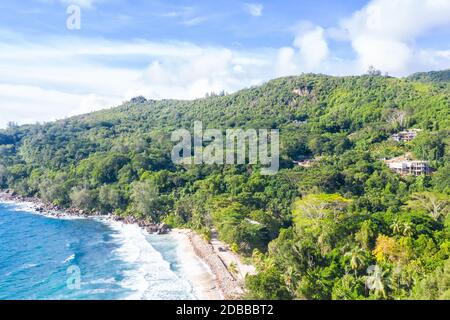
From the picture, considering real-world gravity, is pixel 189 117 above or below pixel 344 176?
above

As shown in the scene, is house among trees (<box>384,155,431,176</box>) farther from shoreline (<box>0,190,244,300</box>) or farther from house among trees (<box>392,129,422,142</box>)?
shoreline (<box>0,190,244,300</box>)

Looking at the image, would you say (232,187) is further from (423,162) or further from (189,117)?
(189,117)

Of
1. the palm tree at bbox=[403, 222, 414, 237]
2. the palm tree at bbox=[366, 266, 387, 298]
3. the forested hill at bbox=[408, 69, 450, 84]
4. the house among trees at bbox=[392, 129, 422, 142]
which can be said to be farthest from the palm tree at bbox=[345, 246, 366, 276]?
the forested hill at bbox=[408, 69, 450, 84]

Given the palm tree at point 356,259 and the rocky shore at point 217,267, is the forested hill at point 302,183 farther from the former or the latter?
the rocky shore at point 217,267

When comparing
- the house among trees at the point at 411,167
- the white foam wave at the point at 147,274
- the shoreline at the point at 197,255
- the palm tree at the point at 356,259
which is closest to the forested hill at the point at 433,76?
the house among trees at the point at 411,167
